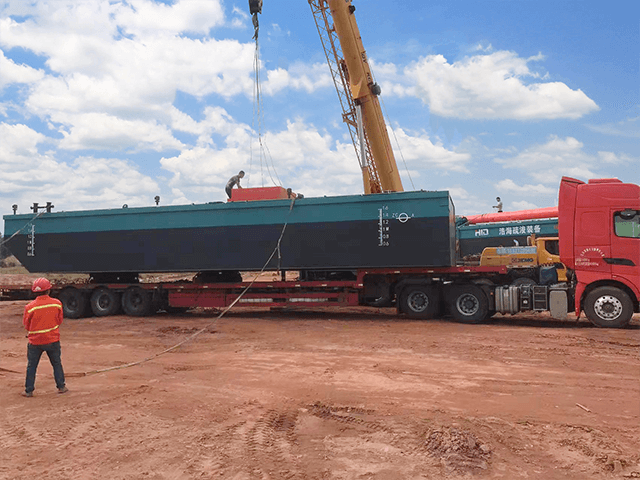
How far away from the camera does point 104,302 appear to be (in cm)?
1547

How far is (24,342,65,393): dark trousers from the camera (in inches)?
256

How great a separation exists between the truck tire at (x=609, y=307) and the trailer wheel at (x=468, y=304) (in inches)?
88.7

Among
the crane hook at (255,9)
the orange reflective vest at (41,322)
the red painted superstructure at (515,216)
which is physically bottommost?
the orange reflective vest at (41,322)

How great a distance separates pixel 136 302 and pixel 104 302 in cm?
108

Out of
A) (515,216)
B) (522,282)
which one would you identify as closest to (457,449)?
(522,282)

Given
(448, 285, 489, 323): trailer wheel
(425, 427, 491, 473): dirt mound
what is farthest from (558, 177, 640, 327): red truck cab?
(425, 427, 491, 473): dirt mound

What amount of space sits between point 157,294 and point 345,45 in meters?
9.72

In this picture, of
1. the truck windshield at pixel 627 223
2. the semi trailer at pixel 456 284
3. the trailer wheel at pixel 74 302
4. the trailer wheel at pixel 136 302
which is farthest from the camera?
the trailer wheel at pixel 74 302

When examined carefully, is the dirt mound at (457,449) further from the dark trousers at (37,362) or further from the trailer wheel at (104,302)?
the trailer wheel at (104,302)

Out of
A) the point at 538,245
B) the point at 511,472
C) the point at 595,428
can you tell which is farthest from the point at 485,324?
the point at 511,472

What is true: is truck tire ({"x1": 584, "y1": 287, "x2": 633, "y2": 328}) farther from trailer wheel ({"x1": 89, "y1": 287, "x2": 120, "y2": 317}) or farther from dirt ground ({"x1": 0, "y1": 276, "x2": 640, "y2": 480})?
trailer wheel ({"x1": 89, "y1": 287, "x2": 120, "y2": 317})

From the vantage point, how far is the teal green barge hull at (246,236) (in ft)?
42.1

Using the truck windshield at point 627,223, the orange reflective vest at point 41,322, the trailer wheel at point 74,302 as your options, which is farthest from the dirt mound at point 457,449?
the trailer wheel at point 74,302

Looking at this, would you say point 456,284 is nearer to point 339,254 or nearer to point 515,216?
point 339,254
